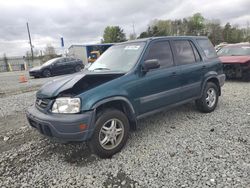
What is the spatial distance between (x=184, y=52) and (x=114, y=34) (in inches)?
2202

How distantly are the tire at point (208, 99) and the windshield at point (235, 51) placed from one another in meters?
5.12

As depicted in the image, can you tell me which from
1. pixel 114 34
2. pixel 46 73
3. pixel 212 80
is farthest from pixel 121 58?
pixel 114 34

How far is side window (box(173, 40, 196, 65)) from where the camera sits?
4.62 meters

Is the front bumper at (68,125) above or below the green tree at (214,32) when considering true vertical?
below

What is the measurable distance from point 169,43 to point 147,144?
210 centimetres

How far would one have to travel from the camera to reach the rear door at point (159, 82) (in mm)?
3863

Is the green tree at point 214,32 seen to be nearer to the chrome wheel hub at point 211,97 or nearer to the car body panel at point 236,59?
the car body panel at point 236,59

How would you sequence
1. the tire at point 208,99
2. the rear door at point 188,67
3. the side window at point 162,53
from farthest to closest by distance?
the tire at point 208,99 → the rear door at point 188,67 → the side window at point 162,53

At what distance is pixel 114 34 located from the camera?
5853 cm

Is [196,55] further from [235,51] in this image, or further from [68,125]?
[235,51]

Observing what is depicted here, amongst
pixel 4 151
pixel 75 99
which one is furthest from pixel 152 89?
pixel 4 151

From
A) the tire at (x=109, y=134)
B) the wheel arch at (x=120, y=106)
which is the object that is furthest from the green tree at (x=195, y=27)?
the tire at (x=109, y=134)

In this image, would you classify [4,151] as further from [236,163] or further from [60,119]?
[236,163]

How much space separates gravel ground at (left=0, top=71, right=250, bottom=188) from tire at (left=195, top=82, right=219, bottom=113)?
0.31 m
